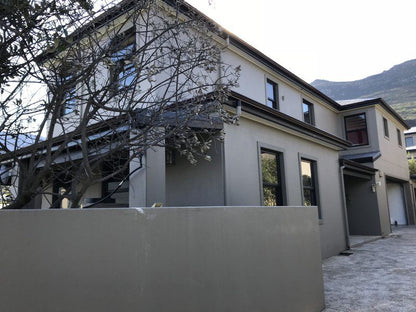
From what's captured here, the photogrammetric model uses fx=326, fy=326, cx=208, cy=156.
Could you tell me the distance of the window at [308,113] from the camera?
13.4 m

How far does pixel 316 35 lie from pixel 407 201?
683 inches

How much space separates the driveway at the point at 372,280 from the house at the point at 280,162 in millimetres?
1028

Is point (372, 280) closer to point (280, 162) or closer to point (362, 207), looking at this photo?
point (280, 162)

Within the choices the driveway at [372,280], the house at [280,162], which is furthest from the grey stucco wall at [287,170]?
the driveway at [372,280]

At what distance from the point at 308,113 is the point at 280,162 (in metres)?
6.31

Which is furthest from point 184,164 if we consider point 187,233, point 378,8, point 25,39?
point 378,8

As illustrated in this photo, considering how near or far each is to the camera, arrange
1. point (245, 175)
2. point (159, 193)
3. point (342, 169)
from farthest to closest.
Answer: point (342, 169) → point (245, 175) → point (159, 193)

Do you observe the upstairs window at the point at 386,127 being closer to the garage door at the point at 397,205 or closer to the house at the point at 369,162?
the house at the point at 369,162

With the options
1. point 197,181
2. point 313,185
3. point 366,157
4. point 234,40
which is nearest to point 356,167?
point 366,157

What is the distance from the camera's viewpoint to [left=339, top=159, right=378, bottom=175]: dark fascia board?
37.4 ft

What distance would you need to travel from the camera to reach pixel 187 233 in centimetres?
338

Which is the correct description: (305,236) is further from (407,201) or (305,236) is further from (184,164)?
(407,201)

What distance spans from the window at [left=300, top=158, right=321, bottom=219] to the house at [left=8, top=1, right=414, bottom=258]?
30 mm

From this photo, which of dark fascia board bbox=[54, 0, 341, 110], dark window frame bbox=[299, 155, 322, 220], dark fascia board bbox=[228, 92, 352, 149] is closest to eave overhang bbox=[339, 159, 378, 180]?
dark fascia board bbox=[228, 92, 352, 149]
